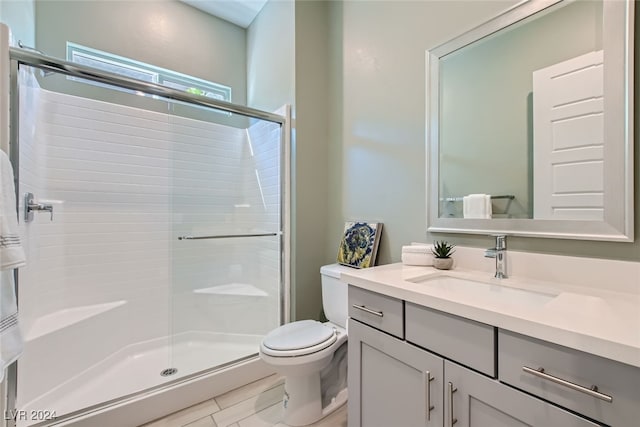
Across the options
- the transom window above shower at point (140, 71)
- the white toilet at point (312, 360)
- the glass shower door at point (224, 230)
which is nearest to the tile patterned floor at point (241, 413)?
the white toilet at point (312, 360)

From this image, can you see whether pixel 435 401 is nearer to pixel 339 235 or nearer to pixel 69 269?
pixel 339 235

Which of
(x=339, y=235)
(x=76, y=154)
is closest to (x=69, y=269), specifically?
(x=76, y=154)

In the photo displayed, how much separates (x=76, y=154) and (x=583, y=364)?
2779mm

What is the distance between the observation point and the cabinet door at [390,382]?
0.86 m

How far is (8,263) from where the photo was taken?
92 centimetres

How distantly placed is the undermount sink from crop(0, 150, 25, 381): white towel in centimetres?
144

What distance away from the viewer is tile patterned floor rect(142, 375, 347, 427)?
146 centimetres

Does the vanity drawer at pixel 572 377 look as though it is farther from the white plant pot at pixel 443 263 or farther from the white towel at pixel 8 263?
the white towel at pixel 8 263

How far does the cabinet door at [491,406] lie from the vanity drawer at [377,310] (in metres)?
0.20

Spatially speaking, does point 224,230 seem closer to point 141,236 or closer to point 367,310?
point 141,236

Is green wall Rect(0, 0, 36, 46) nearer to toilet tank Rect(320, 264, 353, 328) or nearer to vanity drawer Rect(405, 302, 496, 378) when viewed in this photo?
toilet tank Rect(320, 264, 353, 328)

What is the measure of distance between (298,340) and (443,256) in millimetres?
846

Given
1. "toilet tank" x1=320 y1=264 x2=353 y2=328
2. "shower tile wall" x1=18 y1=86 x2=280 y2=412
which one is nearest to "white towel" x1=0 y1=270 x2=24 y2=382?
"shower tile wall" x1=18 y1=86 x2=280 y2=412

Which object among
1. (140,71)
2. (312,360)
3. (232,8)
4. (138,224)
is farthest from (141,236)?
(232,8)
